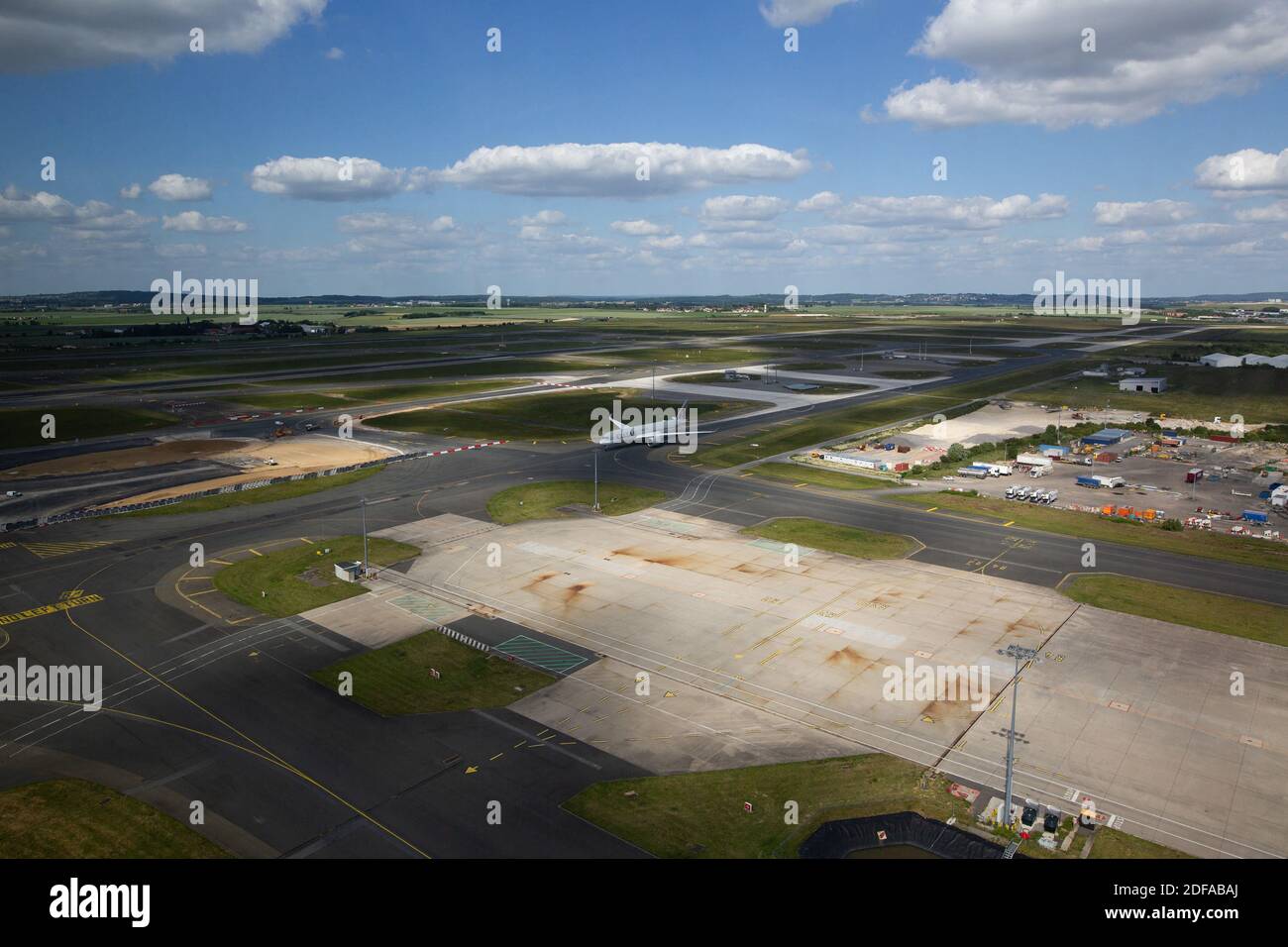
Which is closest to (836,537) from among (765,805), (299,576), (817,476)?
(817,476)

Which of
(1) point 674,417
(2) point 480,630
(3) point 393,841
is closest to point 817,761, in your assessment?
(3) point 393,841

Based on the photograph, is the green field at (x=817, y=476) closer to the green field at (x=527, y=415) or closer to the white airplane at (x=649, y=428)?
the white airplane at (x=649, y=428)

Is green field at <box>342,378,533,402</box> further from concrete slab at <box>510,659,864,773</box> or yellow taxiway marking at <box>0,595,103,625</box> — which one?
concrete slab at <box>510,659,864,773</box>

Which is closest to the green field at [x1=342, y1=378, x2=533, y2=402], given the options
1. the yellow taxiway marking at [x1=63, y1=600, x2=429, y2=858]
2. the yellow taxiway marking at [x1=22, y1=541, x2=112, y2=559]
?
the yellow taxiway marking at [x1=22, y1=541, x2=112, y2=559]

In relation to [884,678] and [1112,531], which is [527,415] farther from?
[884,678]
